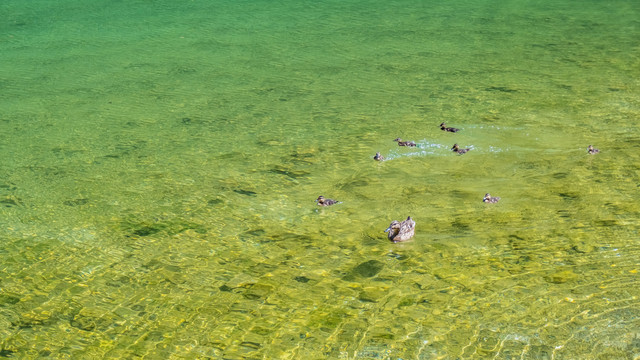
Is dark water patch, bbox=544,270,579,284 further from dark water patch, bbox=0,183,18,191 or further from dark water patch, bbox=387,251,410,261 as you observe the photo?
dark water patch, bbox=0,183,18,191

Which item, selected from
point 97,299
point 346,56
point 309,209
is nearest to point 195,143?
point 309,209

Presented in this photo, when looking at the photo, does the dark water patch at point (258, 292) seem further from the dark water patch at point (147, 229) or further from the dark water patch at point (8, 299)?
the dark water patch at point (8, 299)

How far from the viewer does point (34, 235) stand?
5.64 meters

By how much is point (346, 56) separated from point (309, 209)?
17.4 ft

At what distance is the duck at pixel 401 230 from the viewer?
5207mm

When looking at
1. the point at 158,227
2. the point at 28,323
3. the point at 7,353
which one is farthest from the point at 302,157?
the point at 7,353

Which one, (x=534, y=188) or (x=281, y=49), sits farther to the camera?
(x=281, y=49)

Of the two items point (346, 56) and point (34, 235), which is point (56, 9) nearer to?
point (346, 56)

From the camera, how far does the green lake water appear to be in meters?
4.26

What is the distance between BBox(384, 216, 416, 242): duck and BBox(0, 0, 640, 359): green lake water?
0.12 meters

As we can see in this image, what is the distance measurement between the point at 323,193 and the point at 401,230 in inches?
49.9

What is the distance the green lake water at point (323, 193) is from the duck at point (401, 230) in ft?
0.40

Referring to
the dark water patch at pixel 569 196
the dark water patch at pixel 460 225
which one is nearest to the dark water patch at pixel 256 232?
the dark water patch at pixel 460 225

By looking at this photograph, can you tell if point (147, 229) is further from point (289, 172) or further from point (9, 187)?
point (9, 187)
